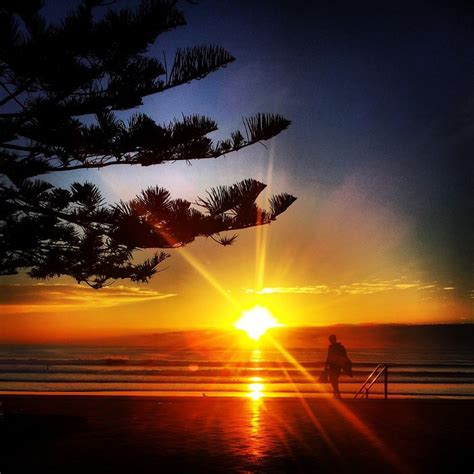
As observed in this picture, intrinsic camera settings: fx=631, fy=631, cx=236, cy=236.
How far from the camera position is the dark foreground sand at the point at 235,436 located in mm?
6816

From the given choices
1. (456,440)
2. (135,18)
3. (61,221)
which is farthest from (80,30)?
(456,440)

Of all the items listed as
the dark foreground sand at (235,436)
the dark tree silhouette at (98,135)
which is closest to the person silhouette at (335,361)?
the dark foreground sand at (235,436)

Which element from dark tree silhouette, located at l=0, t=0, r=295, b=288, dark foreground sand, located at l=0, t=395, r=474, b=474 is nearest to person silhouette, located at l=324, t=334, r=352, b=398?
dark foreground sand, located at l=0, t=395, r=474, b=474

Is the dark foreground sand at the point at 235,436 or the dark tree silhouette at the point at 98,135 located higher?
the dark tree silhouette at the point at 98,135

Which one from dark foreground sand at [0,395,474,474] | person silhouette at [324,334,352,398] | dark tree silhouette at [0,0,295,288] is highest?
dark tree silhouette at [0,0,295,288]

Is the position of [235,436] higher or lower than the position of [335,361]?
lower

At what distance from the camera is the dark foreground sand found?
6.82 metres

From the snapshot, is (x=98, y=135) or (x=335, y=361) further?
(x=335, y=361)

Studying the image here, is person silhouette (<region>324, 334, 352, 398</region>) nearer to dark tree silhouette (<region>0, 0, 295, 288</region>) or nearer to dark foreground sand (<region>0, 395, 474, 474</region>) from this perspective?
dark foreground sand (<region>0, 395, 474, 474</region>)

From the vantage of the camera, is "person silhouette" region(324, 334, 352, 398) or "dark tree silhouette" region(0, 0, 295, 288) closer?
"dark tree silhouette" region(0, 0, 295, 288)

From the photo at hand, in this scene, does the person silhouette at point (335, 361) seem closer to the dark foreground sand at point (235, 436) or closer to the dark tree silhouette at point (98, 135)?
the dark foreground sand at point (235, 436)

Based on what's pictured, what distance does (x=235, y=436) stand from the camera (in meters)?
8.63

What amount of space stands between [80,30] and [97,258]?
4067 mm

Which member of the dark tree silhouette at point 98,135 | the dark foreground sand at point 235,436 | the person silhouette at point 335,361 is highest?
the dark tree silhouette at point 98,135
